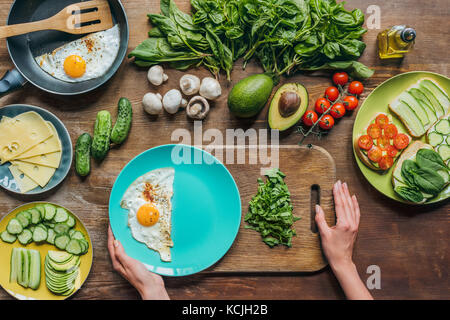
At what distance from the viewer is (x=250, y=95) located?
1.98 metres

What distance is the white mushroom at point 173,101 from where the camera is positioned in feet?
7.06

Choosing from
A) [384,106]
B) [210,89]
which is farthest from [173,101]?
[384,106]

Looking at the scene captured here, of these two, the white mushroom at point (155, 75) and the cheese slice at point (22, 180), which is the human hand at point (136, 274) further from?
the white mushroom at point (155, 75)

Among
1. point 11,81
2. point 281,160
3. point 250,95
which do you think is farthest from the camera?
point 281,160

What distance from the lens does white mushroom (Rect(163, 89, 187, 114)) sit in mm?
2152

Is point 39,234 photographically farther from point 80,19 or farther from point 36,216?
point 80,19

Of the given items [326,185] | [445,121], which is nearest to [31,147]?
[326,185]

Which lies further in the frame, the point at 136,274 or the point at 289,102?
the point at 136,274

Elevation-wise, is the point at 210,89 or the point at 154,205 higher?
the point at 210,89

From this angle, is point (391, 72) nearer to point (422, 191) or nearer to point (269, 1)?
point (422, 191)

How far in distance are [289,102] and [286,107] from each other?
0.12 feet

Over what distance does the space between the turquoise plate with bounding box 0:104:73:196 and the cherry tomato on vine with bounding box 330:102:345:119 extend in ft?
5.99

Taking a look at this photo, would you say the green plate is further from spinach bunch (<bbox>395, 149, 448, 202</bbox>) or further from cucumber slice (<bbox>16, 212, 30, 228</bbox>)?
cucumber slice (<bbox>16, 212, 30, 228</bbox>)

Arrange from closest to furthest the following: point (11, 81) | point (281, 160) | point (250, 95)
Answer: point (250, 95) → point (11, 81) → point (281, 160)
